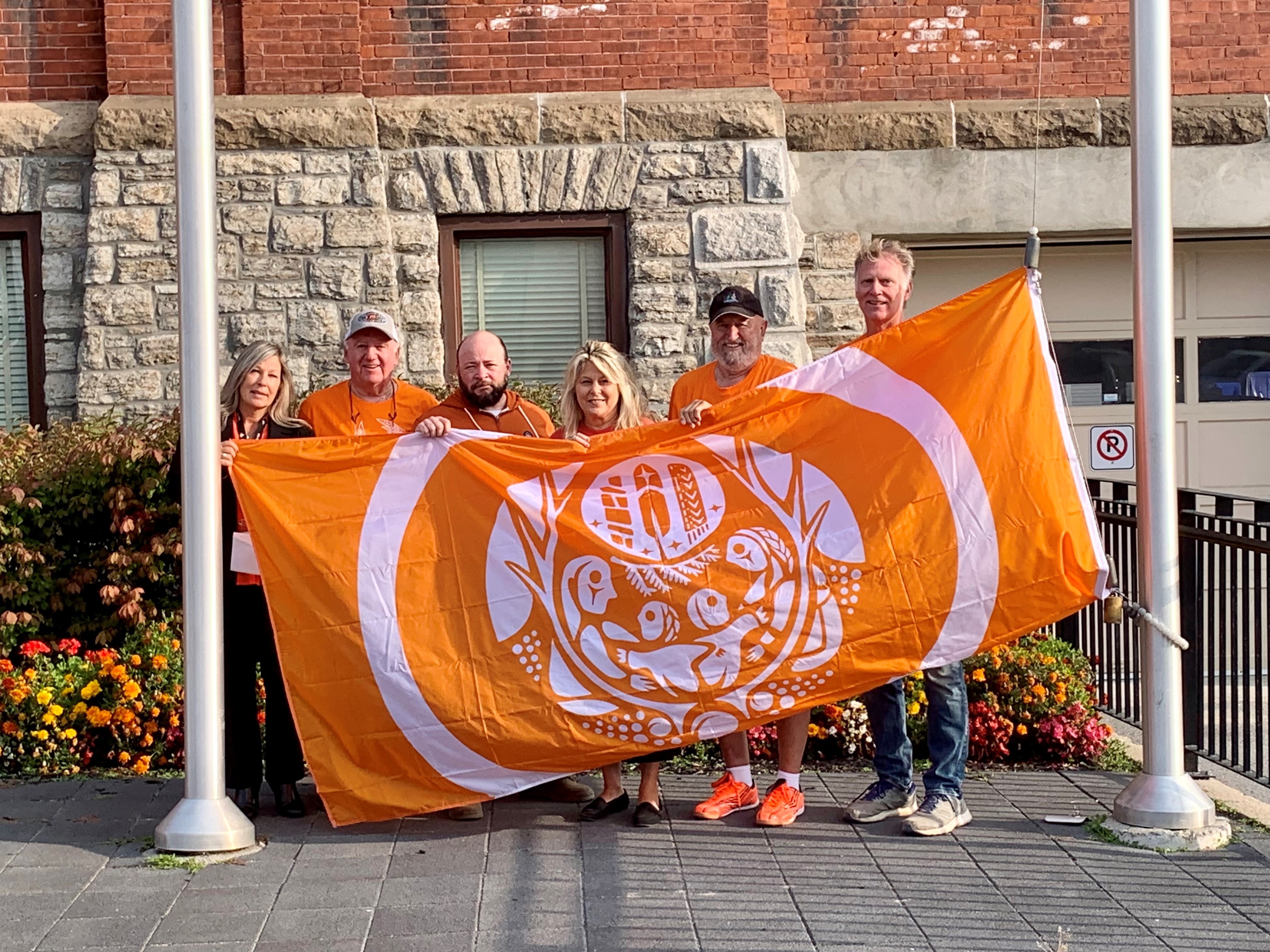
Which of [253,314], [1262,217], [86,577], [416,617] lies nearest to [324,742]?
[416,617]

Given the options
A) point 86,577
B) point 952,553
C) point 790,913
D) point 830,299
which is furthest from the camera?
point 830,299

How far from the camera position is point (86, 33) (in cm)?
991

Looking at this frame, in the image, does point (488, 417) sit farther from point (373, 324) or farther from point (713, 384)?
point (713, 384)

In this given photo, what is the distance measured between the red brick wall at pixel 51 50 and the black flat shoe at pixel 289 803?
611 cm

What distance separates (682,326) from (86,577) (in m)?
4.23

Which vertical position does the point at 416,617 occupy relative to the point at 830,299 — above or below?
below

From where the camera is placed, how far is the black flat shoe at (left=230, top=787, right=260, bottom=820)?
5.68m

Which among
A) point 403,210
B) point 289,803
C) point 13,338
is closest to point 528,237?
point 403,210

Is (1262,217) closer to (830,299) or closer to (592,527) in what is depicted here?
(830,299)

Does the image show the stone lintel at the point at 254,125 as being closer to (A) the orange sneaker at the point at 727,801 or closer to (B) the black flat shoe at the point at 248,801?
(B) the black flat shoe at the point at 248,801

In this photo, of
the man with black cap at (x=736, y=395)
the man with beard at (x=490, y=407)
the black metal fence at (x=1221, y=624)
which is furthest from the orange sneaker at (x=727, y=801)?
A: the black metal fence at (x=1221, y=624)

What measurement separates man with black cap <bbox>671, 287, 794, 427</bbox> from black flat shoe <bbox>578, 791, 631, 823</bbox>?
1.53 meters

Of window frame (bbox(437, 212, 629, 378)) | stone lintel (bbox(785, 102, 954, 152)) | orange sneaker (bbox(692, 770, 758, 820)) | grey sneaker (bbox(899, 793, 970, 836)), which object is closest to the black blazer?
orange sneaker (bbox(692, 770, 758, 820))

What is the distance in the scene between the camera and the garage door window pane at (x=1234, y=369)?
35.9 ft
